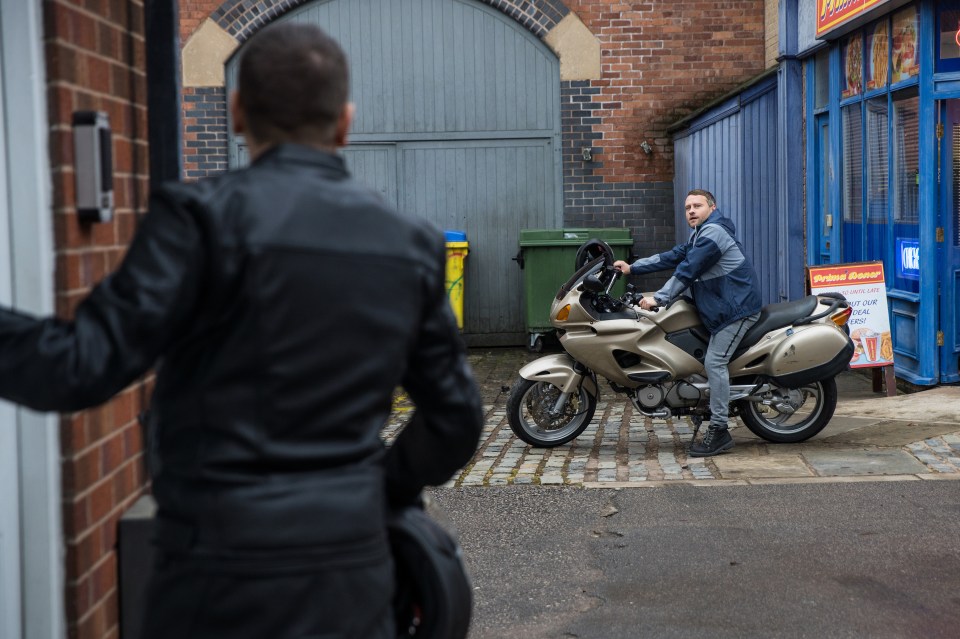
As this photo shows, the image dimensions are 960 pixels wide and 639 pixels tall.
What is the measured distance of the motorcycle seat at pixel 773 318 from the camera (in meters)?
8.02

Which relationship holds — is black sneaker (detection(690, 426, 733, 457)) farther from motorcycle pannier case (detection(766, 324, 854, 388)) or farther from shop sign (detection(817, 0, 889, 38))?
shop sign (detection(817, 0, 889, 38))

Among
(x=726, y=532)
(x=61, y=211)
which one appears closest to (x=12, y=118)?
(x=61, y=211)

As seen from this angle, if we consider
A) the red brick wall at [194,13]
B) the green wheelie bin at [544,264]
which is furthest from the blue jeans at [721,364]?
the red brick wall at [194,13]

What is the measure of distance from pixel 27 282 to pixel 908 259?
8543 mm

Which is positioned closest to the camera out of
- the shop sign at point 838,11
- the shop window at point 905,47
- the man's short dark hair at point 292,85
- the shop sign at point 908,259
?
the man's short dark hair at point 292,85

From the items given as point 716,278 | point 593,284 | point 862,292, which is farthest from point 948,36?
point 593,284

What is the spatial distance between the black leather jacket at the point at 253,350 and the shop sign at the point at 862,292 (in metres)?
8.41

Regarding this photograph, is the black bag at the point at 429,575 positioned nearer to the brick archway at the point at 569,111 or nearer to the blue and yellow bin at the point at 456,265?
the blue and yellow bin at the point at 456,265

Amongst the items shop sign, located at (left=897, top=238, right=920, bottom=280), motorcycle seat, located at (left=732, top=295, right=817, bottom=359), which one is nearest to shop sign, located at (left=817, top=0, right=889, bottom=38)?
shop sign, located at (left=897, top=238, right=920, bottom=280)

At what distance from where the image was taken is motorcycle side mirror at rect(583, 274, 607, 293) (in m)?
8.14

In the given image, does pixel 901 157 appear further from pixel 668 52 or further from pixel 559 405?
pixel 668 52

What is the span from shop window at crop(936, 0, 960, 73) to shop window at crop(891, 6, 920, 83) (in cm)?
19

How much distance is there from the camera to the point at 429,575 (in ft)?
7.61

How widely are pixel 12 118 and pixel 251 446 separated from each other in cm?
128
